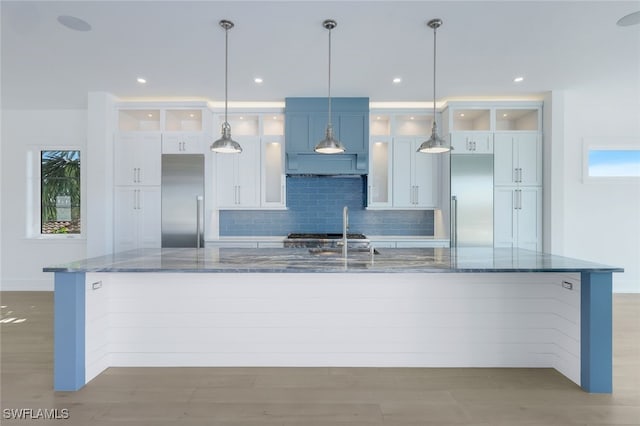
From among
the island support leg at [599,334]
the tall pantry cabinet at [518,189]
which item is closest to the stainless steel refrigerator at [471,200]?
the tall pantry cabinet at [518,189]

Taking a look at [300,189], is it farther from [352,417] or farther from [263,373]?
[352,417]

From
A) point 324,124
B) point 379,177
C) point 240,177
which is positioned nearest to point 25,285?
point 240,177

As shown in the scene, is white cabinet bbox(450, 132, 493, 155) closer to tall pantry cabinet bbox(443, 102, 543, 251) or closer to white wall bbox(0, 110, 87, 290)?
tall pantry cabinet bbox(443, 102, 543, 251)

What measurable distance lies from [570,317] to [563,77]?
3.13m

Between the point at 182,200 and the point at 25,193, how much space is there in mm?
2897

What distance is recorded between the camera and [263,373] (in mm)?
2572

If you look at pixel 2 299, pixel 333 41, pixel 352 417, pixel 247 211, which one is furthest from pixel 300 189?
pixel 2 299

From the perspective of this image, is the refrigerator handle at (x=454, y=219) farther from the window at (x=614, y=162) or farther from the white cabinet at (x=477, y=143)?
the window at (x=614, y=162)

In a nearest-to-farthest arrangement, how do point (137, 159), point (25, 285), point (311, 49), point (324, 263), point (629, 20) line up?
1. point (324, 263)
2. point (629, 20)
3. point (311, 49)
4. point (137, 159)
5. point (25, 285)

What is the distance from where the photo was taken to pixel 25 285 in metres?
5.36

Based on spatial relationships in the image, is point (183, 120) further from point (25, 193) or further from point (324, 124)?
point (25, 193)

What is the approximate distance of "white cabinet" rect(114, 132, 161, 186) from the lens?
4840mm

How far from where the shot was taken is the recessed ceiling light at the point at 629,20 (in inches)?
111

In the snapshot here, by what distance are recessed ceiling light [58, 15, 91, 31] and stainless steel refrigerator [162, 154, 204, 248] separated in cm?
203
